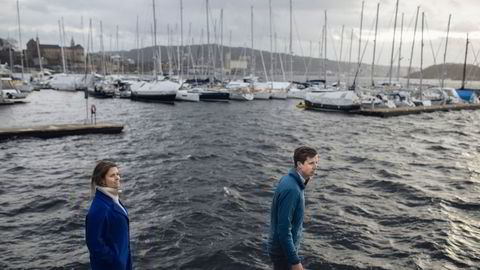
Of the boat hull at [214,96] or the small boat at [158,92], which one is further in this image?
the boat hull at [214,96]

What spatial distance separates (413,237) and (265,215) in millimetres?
3907

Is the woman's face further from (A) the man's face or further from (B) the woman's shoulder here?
(A) the man's face

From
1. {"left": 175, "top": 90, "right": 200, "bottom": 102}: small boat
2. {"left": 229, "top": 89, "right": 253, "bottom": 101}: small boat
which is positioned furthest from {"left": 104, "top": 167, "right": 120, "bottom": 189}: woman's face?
{"left": 229, "top": 89, "right": 253, "bottom": 101}: small boat

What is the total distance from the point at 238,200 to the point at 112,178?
8718 mm

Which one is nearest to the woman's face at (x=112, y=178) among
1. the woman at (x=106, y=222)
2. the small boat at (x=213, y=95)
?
the woman at (x=106, y=222)

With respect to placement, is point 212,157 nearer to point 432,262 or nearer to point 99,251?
point 432,262

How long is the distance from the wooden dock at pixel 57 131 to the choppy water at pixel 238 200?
2.29 feet

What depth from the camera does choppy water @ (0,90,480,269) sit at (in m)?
8.63

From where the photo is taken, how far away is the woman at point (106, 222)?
3.84 meters

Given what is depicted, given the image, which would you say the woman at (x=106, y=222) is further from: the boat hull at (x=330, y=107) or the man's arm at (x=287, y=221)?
the boat hull at (x=330, y=107)

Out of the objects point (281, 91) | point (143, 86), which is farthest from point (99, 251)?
point (281, 91)

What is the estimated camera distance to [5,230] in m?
9.72

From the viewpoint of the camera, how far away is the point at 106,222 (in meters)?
3.87

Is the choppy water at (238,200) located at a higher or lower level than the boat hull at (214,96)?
lower
